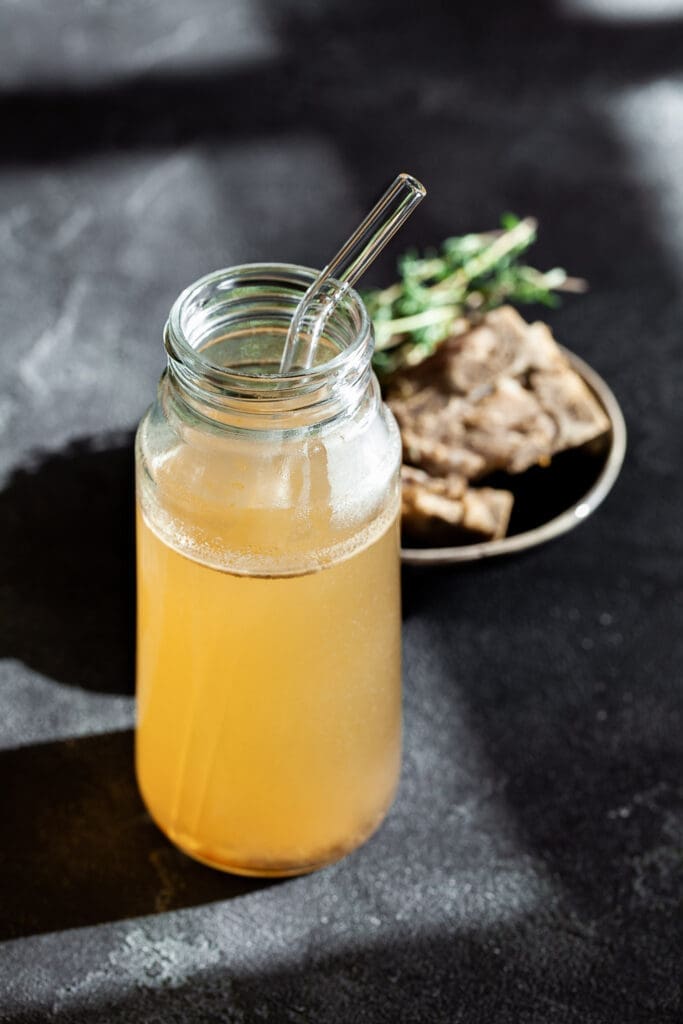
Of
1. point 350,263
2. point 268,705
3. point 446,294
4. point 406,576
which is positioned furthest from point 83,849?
point 446,294

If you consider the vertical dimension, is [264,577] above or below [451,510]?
above

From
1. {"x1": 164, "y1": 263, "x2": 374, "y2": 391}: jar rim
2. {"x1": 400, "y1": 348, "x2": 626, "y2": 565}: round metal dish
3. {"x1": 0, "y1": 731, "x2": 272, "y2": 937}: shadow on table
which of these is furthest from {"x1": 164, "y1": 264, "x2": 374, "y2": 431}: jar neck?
{"x1": 0, "y1": 731, "x2": 272, "y2": 937}: shadow on table

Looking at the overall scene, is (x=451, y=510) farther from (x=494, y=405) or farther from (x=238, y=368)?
(x=238, y=368)

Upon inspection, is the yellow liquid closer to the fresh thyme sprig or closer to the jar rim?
the jar rim

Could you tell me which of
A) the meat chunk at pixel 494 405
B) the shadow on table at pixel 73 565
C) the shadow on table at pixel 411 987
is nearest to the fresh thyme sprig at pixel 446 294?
the meat chunk at pixel 494 405

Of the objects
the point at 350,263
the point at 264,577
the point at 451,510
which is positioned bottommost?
the point at 451,510

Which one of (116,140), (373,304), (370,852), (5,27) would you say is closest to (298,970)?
(370,852)

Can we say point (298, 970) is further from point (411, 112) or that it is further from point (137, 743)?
point (411, 112)

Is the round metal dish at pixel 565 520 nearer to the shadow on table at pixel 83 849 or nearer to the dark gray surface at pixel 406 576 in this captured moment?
the dark gray surface at pixel 406 576
